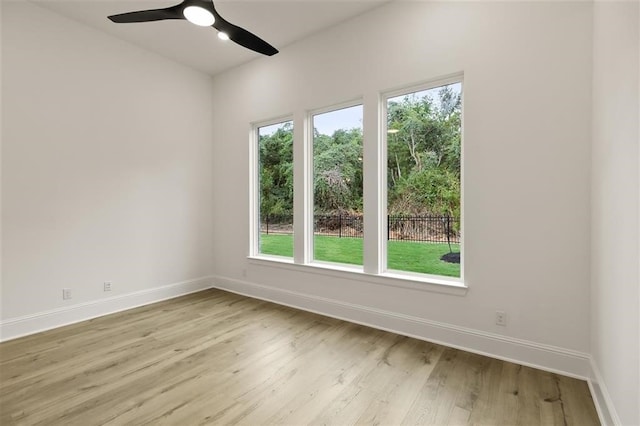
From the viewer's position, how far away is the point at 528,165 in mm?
2438

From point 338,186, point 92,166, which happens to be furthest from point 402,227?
point 92,166

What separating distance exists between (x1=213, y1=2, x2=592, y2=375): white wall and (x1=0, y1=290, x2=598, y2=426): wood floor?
1.16 ft

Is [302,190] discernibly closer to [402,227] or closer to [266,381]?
[402,227]

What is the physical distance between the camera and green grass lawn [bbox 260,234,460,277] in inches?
117

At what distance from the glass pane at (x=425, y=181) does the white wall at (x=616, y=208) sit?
1000 mm

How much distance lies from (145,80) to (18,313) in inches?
118

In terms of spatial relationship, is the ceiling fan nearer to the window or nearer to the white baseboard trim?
the window

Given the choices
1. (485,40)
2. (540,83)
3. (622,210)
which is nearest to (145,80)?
(485,40)

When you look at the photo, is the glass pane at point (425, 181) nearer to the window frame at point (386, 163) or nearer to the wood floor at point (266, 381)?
the window frame at point (386, 163)

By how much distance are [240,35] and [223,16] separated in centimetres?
125

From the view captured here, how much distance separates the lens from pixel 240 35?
8.05 feet

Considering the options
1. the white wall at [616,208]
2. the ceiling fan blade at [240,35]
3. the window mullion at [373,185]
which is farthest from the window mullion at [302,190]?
the white wall at [616,208]

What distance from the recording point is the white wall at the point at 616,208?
4.58 feet

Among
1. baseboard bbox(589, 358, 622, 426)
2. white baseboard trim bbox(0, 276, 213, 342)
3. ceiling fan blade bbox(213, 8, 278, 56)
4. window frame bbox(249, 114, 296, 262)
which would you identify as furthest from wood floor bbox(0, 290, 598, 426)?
ceiling fan blade bbox(213, 8, 278, 56)
